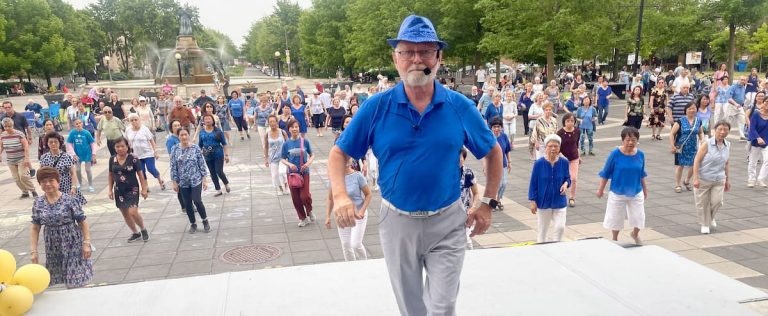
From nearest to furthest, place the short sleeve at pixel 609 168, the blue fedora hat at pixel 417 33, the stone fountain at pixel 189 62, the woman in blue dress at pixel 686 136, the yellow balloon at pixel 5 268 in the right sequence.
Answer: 1. the blue fedora hat at pixel 417 33
2. the yellow balloon at pixel 5 268
3. the short sleeve at pixel 609 168
4. the woman in blue dress at pixel 686 136
5. the stone fountain at pixel 189 62

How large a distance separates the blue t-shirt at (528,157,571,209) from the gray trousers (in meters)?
3.60

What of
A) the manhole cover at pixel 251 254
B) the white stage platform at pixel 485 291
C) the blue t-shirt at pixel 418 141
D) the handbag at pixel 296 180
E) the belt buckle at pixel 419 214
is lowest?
the manhole cover at pixel 251 254

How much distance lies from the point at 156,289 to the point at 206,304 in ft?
2.11

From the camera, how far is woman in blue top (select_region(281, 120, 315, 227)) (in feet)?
27.3

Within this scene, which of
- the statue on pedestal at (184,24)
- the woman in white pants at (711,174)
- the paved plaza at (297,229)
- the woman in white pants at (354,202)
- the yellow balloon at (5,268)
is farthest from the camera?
the statue on pedestal at (184,24)

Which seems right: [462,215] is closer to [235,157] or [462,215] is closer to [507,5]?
[235,157]

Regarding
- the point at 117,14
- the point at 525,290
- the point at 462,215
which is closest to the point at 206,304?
the point at 462,215

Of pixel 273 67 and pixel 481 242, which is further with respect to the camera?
pixel 273 67

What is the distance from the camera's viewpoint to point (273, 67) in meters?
106

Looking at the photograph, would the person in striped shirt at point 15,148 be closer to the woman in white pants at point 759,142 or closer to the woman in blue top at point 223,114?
the woman in blue top at point 223,114

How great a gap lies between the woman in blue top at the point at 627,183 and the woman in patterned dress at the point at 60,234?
20.8 ft

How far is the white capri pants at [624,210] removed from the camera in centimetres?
648

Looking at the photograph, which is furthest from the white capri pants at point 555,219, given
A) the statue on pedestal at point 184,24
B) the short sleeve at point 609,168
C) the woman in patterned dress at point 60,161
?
the statue on pedestal at point 184,24

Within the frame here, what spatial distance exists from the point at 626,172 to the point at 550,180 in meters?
1.00
